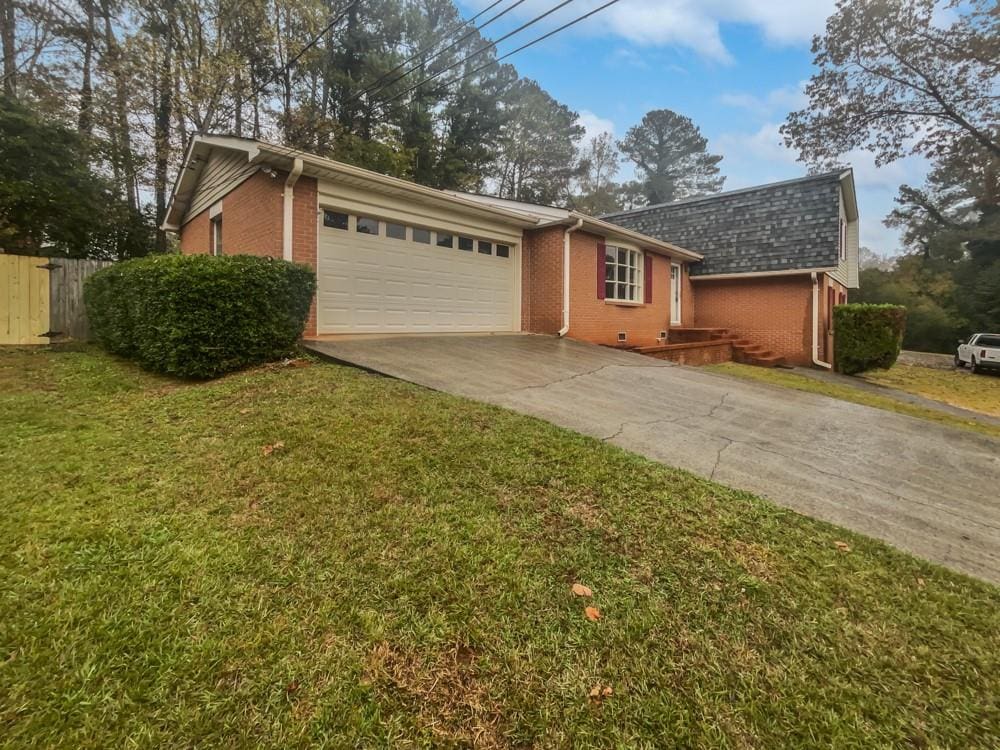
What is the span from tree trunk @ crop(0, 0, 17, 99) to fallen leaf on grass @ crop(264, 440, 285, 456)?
60.8 ft

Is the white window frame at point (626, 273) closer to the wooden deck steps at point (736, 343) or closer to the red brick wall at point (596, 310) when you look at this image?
the red brick wall at point (596, 310)

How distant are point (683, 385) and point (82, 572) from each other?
6800 millimetres

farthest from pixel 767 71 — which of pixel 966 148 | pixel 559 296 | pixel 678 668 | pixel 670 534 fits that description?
pixel 966 148

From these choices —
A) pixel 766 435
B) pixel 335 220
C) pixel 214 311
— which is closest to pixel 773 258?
pixel 766 435

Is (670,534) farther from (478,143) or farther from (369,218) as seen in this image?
(478,143)

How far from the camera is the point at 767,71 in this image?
34.1ft

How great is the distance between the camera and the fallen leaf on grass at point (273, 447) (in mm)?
3508

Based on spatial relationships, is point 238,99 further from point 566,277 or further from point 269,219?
point 566,277

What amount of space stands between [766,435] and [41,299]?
11834 mm

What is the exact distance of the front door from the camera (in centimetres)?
1448

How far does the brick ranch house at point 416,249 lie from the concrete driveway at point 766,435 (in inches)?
42.8

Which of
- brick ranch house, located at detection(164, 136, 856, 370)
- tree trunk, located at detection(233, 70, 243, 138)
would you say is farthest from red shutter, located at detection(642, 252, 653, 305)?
tree trunk, located at detection(233, 70, 243, 138)

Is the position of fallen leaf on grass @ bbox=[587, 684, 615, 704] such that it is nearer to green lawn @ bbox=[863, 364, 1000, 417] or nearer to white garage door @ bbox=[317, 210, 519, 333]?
white garage door @ bbox=[317, 210, 519, 333]

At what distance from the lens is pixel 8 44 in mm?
14062
